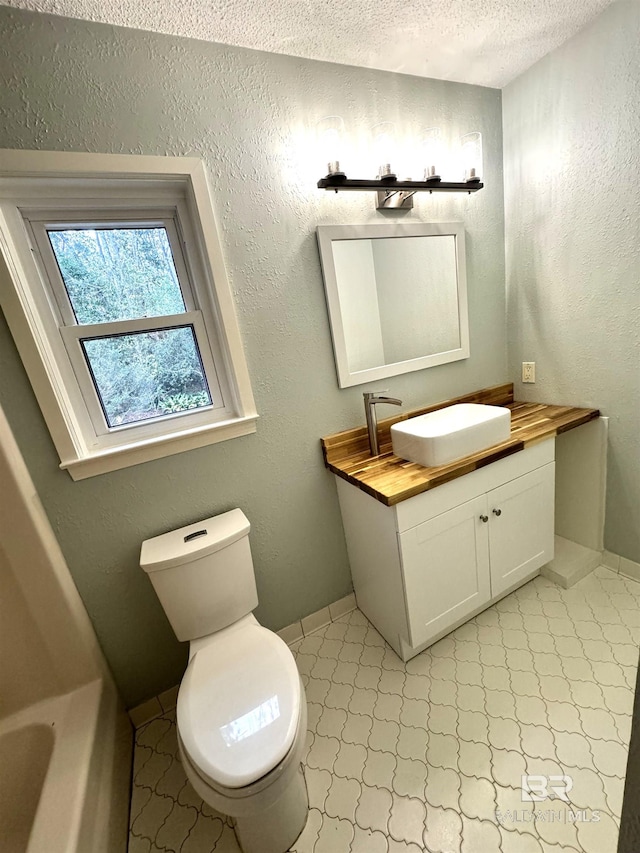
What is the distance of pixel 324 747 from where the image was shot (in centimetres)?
121

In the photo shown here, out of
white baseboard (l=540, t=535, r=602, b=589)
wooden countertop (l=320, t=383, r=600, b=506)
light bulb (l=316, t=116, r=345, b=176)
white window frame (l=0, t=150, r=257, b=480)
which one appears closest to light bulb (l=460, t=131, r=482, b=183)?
light bulb (l=316, t=116, r=345, b=176)

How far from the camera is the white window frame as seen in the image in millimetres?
991

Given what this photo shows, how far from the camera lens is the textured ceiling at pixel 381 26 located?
97 centimetres

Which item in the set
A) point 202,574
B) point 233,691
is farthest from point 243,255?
point 233,691

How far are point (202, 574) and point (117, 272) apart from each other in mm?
1058

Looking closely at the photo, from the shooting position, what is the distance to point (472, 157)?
142cm

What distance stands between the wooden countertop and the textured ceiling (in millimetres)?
1347

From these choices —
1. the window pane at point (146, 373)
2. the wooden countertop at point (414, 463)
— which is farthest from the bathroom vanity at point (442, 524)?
the window pane at point (146, 373)

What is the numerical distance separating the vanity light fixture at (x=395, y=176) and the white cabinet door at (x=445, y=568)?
3.98 ft

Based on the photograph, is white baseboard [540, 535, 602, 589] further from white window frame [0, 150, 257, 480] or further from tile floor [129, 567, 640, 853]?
white window frame [0, 150, 257, 480]

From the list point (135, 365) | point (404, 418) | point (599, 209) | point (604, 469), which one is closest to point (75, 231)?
point (135, 365)

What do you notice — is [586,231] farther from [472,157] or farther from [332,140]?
[332,140]

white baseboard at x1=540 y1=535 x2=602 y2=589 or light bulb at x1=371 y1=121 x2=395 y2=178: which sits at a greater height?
light bulb at x1=371 y1=121 x2=395 y2=178

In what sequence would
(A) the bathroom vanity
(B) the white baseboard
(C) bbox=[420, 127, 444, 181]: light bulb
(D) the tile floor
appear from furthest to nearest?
(B) the white baseboard < (C) bbox=[420, 127, 444, 181]: light bulb < (A) the bathroom vanity < (D) the tile floor
